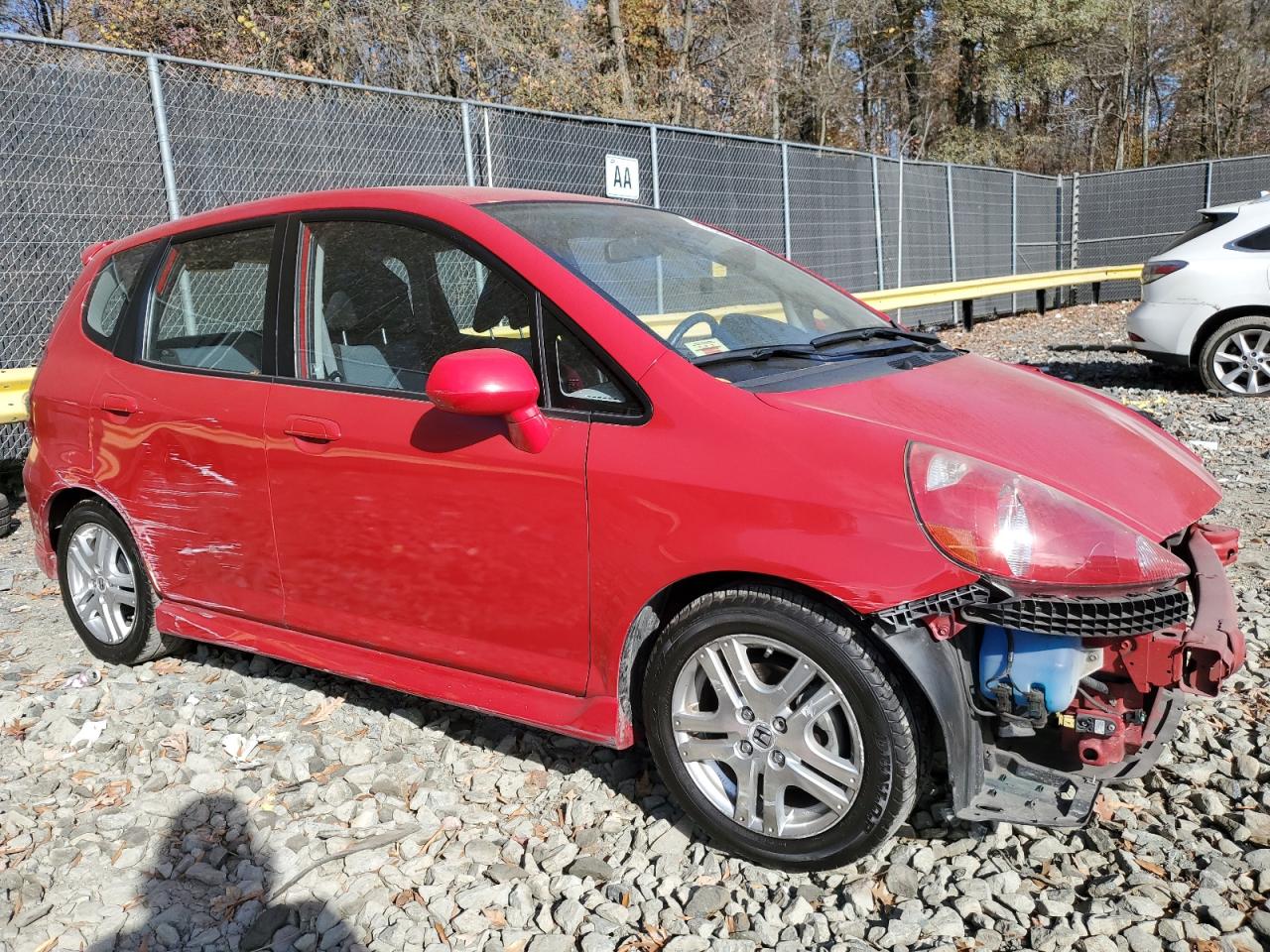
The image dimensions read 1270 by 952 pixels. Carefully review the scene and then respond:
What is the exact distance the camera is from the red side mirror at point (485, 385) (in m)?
2.70

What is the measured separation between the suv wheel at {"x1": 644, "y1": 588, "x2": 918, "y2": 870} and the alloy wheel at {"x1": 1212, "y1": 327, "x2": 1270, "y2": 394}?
8.26 meters

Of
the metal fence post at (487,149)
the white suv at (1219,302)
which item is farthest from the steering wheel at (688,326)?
the white suv at (1219,302)

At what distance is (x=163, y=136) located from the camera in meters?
7.38

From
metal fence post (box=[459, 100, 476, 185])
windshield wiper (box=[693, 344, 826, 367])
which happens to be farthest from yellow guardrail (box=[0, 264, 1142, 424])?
windshield wiper (box=[693, 344, 826, 367])

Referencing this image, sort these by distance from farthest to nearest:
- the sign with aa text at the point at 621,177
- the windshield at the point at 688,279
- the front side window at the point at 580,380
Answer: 1. the sign with aa text at the point at 621,177
2. the windshield at the point at 688,279
3. the front side window at the point at 580,380

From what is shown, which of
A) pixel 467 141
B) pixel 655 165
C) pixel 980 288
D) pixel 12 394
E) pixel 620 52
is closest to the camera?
pixel 12 394

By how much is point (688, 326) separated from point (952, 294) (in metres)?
13.4

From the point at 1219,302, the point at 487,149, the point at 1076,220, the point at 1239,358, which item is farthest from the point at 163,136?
the point at 1076,220

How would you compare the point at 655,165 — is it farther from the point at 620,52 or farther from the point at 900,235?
the point at 620,52

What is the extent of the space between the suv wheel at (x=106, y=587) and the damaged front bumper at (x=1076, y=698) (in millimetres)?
3083

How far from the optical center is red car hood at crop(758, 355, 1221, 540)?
8.47 ft

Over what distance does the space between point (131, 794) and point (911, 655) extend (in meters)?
2.54

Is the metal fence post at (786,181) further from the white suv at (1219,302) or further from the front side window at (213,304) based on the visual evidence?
the front side window at (213,304)

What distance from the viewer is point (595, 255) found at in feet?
10.5
